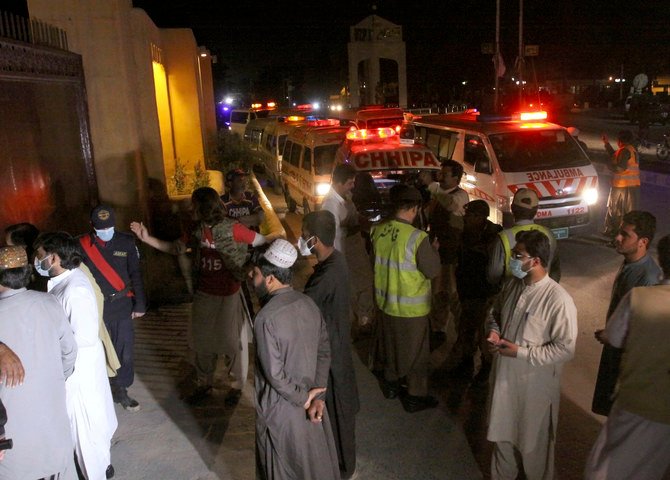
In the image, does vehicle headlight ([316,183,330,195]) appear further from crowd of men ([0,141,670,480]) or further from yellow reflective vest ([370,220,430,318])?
yellow reflective vest ([370,220,430,318])

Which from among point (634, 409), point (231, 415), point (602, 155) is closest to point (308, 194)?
point (231, 415)

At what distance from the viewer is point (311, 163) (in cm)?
1245

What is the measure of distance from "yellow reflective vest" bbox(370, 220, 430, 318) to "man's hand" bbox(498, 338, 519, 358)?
133cm

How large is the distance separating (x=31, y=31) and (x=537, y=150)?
7774 mm

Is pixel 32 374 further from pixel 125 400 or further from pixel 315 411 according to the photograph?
pixel 125 400

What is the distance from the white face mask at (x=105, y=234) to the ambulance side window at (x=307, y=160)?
7.52 meters

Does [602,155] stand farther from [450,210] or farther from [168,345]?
[168,345]

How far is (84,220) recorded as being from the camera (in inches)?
284

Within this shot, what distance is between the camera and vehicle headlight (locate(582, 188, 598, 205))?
10.1m

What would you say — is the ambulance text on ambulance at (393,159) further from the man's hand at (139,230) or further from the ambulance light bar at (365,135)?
the man's hand at (139,230)

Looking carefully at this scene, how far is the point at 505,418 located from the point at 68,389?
2.75m

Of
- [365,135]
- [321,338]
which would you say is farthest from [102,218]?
[365,135]

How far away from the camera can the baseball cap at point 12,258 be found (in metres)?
3.37

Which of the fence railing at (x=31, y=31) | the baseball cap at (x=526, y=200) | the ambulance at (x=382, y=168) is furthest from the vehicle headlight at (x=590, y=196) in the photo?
the fence railing at (x=31, y=31)
